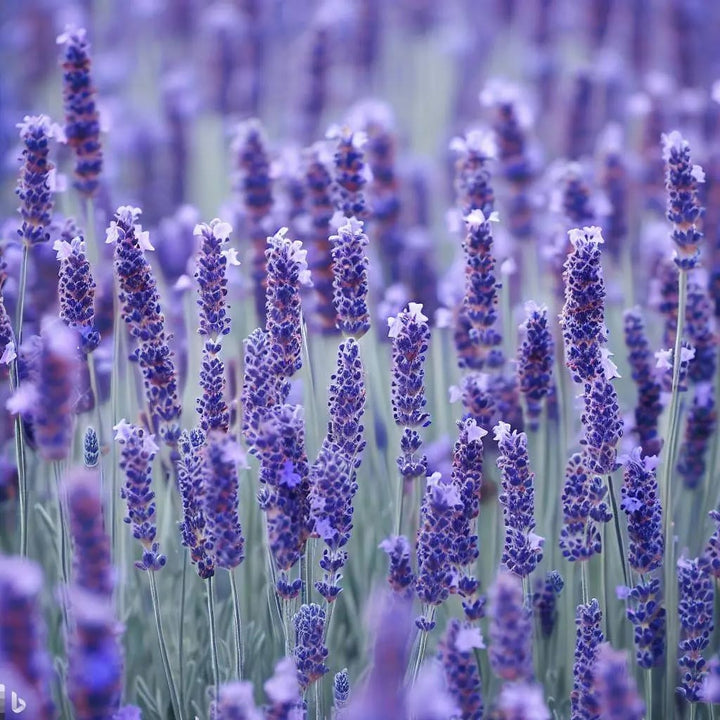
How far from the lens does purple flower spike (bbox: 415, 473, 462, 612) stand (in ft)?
5.97

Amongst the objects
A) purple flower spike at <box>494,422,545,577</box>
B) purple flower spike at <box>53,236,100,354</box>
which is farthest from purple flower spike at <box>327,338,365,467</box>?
purple flower spike at <box>53,236,100,354</box>

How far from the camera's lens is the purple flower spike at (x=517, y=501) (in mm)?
1880

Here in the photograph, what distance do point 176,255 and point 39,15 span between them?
2564mm

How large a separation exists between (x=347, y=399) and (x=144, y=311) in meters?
0.44

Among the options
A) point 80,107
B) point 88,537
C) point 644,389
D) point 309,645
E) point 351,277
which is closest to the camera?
point 88,537

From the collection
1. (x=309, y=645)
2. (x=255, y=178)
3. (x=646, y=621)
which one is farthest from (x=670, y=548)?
(x=255, y=178)

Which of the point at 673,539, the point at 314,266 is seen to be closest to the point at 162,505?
the point at 314,266

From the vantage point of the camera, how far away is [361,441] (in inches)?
79.4

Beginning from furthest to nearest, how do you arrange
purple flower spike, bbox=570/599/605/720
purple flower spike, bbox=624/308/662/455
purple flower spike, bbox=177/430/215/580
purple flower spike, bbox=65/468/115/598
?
1. purple flower spike, bbox=624/308/662/455
2. purple flower spike, bbox=177/430/215/580
3. purple flower spike, bbox=570/599/605/720
4. purple flower spike, bbox=65/468/115/598

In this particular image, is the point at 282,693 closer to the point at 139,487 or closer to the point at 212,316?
the point at 139,487

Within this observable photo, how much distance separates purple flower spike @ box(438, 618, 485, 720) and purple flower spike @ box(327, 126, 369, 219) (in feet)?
3.92

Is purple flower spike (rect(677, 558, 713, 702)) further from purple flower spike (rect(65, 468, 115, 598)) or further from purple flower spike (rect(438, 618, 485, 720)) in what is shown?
purple flower spike (rect(65, 468, 115, 598))

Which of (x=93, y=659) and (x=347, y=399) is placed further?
(x=347, y=399)

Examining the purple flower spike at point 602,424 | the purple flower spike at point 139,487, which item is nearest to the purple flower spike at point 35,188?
the purple flower spike at point 139,487
